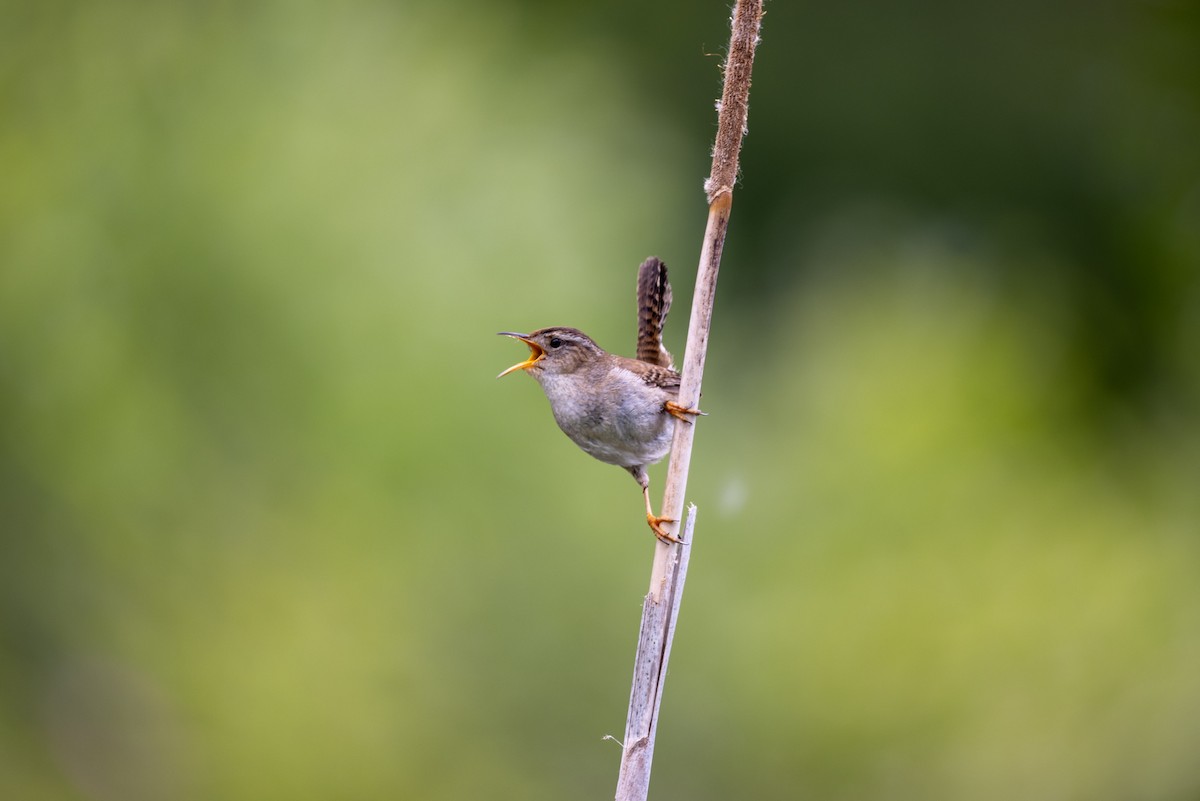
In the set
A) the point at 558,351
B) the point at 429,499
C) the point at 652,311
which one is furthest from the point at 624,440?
the point at 429,499

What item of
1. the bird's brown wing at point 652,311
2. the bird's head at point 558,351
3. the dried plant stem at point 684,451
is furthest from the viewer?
the bird's brown wing at point 652,311

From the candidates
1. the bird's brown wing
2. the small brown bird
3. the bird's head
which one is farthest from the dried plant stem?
the bird's brown wing

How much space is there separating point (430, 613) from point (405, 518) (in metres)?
0.41

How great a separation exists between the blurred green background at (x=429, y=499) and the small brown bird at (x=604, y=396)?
72.9 inches

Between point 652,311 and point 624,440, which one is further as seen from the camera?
point 652,311

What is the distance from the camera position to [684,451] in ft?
7.13

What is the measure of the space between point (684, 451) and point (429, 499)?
9.14 ft

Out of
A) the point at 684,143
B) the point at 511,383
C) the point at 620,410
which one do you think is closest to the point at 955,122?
the point at 684,143

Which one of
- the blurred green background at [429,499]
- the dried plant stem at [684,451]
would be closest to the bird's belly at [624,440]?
the dried plant stem at [684,451]

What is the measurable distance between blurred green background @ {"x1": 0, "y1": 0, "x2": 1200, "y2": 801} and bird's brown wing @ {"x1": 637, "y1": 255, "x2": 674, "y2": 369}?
1611mm

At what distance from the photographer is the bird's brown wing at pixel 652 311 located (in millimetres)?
3183

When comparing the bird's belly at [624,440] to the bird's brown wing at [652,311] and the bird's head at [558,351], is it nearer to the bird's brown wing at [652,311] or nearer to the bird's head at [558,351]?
the bird's head at [558,351]

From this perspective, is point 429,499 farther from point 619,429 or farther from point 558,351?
point 619,429

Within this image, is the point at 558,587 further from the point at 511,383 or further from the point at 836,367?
the point at 836,367
